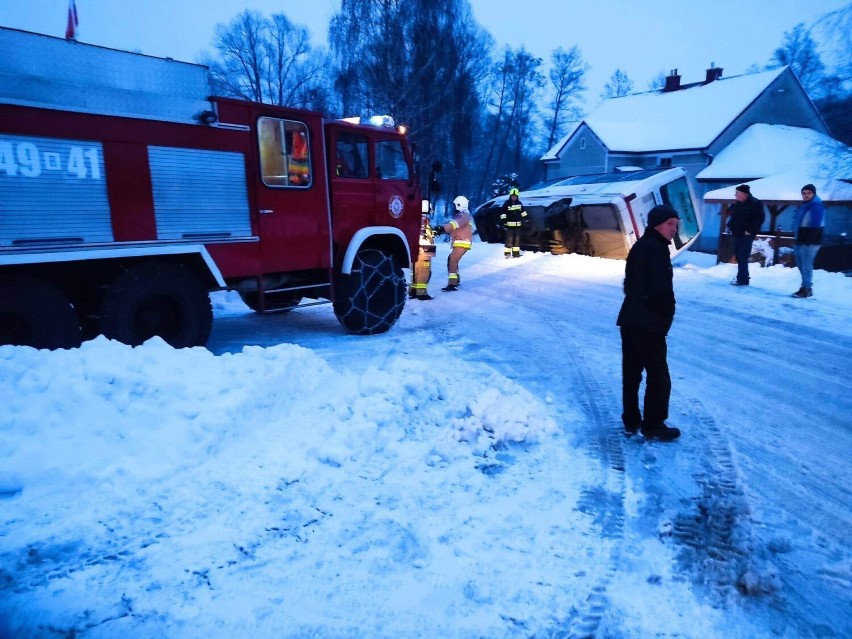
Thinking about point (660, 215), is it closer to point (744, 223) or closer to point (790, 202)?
point (744, 223)

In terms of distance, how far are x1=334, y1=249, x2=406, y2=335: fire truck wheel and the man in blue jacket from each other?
7013 mm

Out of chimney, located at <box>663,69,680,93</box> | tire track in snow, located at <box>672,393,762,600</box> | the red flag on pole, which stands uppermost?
chimney, located at <box>663,69,680,93</box>

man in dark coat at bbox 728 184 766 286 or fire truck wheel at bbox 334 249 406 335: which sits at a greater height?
man in dark coat at bbox 728 184 766 286

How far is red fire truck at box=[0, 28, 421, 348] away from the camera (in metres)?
4.87

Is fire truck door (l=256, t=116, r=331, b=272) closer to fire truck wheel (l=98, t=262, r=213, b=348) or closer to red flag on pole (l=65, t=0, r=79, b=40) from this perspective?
fire truck wheel (l=98, t=262, r=213, b=348)

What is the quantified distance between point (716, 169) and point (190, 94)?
2782cm

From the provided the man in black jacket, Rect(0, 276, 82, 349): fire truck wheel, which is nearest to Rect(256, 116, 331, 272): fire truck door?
Rect(0, 276, 82, 349): fire truck wheel

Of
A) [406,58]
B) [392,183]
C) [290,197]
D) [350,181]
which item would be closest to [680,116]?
[406,58]

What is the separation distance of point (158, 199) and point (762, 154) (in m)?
29.0

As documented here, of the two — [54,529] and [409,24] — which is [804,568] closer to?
[54,529]

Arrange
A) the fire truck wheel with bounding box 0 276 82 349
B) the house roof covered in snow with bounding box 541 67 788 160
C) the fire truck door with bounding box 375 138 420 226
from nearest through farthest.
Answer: the fire truck wheel with bounding box 0 276 82 349 → the fire truck door with bounding box 375 138 420 226 → the house roof covered in snow with bounding box 541 67 788 160

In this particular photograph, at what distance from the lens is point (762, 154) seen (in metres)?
26.7

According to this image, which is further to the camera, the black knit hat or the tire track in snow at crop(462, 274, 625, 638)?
the black knit hat

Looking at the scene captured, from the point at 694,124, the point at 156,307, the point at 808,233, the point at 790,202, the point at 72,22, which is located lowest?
the point at 156,307
